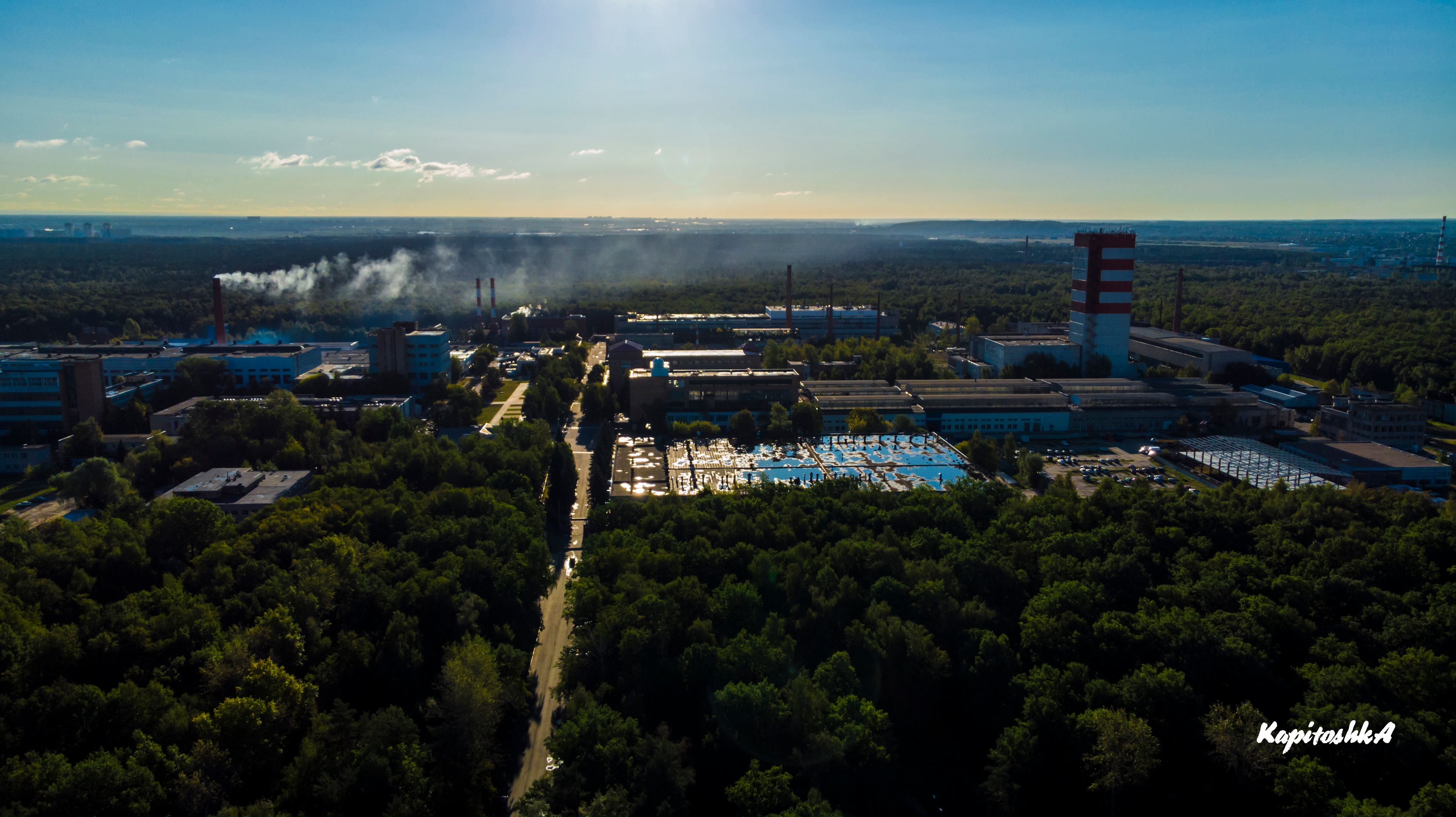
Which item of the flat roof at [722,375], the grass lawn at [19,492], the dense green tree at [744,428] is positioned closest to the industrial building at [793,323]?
the flat roof at [722,375]

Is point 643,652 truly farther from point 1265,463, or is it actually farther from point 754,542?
point 1265,463

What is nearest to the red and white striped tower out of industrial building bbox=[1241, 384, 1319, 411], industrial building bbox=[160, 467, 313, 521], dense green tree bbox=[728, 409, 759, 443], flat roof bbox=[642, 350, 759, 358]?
industrial building bbox=[1241, 384, 1319, 411]

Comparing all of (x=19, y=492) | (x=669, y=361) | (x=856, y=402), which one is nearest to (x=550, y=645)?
(x=19, y=492)

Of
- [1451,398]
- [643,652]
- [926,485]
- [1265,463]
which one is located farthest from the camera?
[1451,398]

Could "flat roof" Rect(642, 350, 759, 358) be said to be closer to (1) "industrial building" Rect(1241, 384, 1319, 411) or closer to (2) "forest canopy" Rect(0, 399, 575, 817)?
(2) "forest canopy" Rect(0, 399, 575, 817)

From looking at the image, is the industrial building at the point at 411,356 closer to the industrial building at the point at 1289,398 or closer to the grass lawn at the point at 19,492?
the grass lawn at the point at 19,492

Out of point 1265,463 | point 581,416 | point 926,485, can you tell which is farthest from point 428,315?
point 1265,463

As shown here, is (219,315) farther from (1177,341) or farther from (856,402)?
(1177,341)
